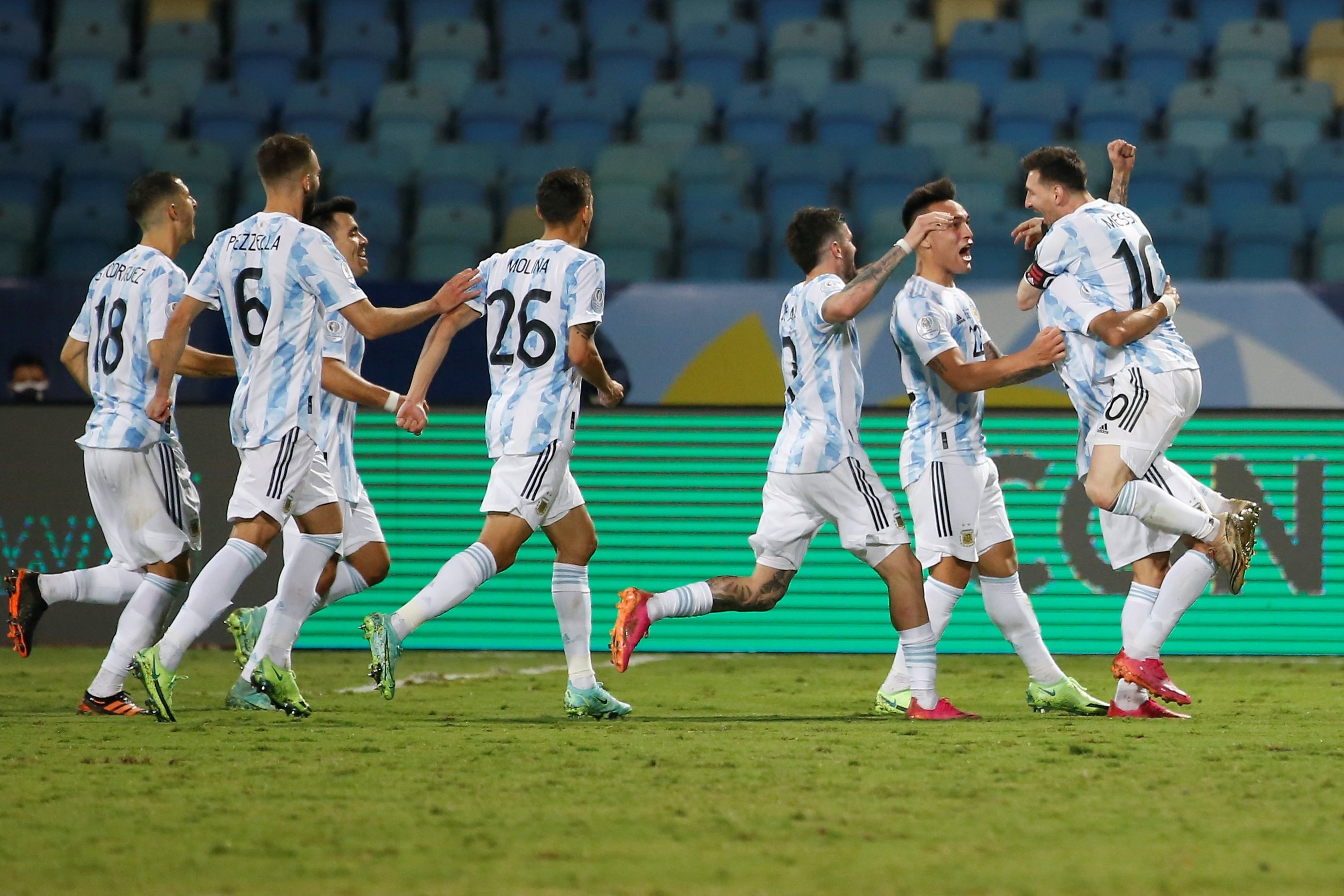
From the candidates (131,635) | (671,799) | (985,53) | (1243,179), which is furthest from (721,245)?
(671,799)

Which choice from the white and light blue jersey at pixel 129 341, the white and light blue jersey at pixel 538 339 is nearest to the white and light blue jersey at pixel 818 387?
the white and light blue jersey at pixel 538 339

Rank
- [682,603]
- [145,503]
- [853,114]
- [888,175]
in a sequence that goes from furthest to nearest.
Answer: [853,114], [888,175], [145,503], [682,603]

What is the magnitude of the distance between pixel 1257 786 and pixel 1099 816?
73 cm

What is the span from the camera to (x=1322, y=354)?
962 centimetres

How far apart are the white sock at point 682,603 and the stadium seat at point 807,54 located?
834cm

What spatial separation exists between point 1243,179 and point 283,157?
8471 millimetres

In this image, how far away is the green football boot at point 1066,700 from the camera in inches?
256

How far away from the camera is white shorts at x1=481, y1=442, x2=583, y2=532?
20.6ft

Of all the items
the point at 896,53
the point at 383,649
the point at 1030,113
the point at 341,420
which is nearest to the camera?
the point at 383,649

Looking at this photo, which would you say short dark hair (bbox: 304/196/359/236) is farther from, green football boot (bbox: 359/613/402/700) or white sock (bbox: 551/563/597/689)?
green football boot (bbox: 359/613/402/700)

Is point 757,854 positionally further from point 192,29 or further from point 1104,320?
point 192,29

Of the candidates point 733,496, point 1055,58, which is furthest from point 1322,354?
point 1055,58

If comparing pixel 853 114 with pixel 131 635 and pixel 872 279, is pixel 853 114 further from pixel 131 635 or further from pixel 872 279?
pixel 131 635

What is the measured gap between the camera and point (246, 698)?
21.9 feet
